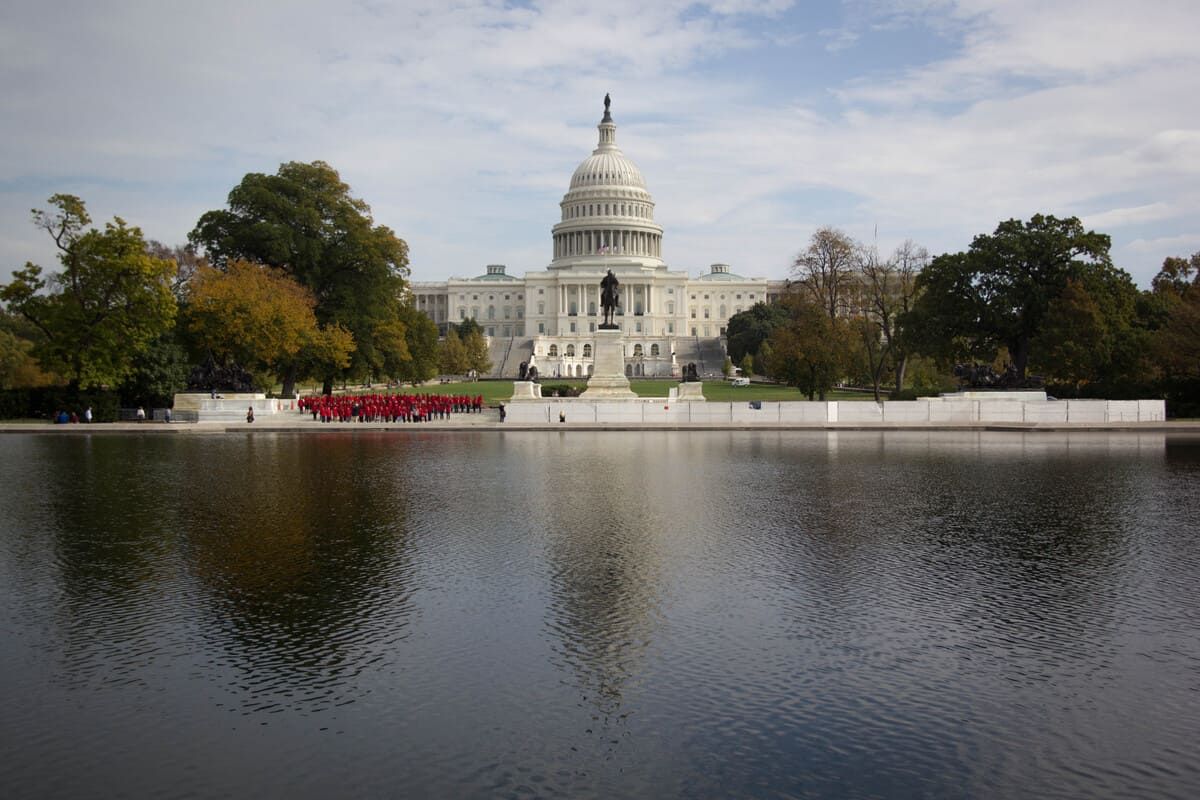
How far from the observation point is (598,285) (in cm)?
15875

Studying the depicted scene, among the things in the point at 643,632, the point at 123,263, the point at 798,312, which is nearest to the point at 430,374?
the point at 798,312

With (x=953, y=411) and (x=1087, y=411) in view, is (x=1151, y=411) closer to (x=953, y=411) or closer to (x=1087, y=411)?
(x=1087, y=411)

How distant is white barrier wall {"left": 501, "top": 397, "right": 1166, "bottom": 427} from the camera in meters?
42.2

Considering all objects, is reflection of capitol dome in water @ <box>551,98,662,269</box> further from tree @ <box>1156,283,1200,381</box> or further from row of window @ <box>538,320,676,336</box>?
tree @ <box>1156,283,1200,381</box>

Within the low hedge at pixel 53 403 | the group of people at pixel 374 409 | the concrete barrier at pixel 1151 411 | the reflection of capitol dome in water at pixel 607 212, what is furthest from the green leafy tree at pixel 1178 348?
the reflection of capitol dome in water at pixel 607 212

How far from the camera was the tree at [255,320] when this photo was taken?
4822 cm

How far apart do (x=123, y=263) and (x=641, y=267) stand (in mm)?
123611

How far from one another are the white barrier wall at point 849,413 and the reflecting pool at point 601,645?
22925mm

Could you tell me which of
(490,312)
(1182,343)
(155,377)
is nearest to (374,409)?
(155,377)

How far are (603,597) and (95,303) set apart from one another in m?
41.2

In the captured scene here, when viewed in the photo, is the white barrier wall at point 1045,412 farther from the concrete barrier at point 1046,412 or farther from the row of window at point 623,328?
the row of window at point 623,328

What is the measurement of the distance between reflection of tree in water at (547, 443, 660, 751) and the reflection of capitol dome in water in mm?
146918

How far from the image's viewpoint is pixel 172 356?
1861 inches

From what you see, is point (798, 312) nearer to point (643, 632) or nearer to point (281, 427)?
point (281, 427)
